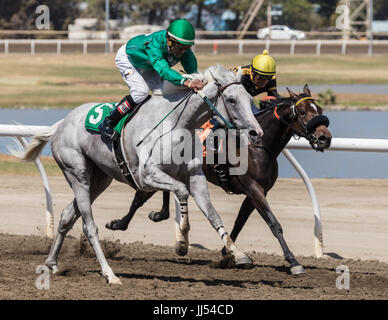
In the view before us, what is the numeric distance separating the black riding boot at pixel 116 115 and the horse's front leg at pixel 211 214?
2.32 feet

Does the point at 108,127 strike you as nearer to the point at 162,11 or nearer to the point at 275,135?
the point at 275,135

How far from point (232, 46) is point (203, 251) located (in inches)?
1234

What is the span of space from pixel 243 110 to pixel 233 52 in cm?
3217

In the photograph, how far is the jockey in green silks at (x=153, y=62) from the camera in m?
5.59

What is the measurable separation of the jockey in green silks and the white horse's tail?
2.37 ft

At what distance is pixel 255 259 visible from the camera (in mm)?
6895

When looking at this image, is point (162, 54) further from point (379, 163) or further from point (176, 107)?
point (379, 163)

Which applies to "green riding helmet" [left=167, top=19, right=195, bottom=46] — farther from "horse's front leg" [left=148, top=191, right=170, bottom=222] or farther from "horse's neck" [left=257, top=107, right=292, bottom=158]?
"horse's front leg" [left=148, top=191, right=170, bottom=222]

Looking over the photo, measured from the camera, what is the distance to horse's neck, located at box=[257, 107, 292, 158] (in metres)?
6.42

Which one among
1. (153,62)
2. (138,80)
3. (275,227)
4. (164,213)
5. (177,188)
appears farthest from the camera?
(164,213)

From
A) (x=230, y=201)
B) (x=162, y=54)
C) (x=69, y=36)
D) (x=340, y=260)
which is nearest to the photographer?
(x=162, y=54)

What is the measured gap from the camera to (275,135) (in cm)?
643

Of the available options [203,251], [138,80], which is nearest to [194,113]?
[138,80]
